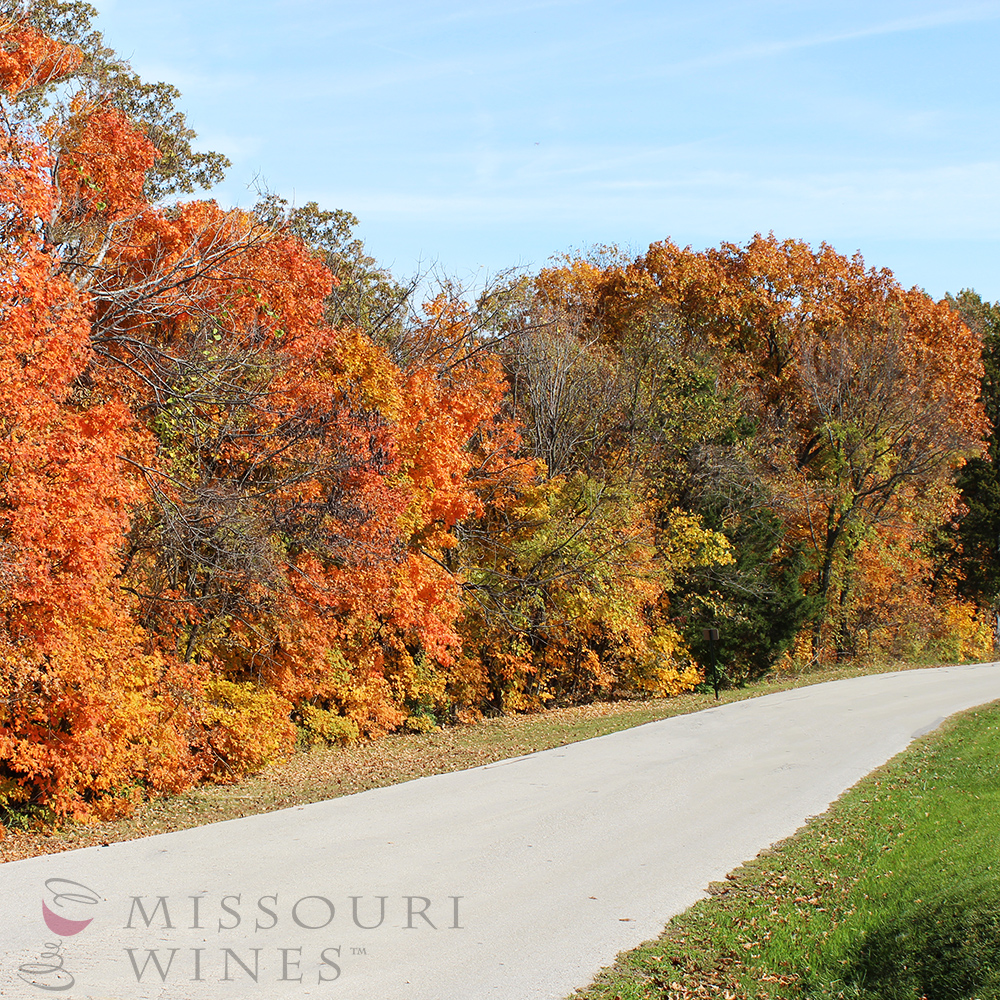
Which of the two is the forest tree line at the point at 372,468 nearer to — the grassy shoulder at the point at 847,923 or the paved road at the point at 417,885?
the paved road at the point at 417,885

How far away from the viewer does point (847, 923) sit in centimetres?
762

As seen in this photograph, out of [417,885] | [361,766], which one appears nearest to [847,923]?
[417,885]

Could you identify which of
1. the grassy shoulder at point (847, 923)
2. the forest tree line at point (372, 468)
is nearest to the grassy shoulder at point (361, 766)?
the forest tree line at point (372, 468)

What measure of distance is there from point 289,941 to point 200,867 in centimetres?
237

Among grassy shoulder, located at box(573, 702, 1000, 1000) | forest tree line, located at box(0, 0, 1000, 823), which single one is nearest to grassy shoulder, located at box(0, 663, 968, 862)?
forest tree line, located at box(0, 0, 1000, 823)

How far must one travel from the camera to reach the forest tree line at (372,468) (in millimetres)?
12578

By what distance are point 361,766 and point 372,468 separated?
553 centimetres

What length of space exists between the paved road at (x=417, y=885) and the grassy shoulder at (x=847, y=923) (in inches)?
14.2

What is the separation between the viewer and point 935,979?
623cm

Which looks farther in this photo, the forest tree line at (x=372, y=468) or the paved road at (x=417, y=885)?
the forest tree line at (x=372, y=468)

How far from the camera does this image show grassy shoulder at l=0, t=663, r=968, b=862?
12164 mm

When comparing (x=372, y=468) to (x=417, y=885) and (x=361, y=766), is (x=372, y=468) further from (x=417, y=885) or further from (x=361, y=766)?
(x=417, y=885)

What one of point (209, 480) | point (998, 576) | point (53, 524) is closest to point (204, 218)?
point (209, 480)

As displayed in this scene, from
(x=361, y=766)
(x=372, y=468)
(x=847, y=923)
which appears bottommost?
(x=361, y=766)
